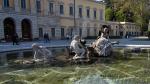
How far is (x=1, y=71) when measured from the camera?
1159 cm

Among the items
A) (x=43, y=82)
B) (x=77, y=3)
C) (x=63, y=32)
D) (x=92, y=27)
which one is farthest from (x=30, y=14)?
(x=43, y=82)

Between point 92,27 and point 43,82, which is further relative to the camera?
point 92,27

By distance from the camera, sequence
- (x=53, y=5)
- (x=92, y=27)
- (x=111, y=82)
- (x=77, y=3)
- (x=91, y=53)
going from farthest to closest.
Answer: (x=92, y=27) → (x=77, y=3) → (x=53, y=5) → (x=91, y=53) → (x=111, y=82)

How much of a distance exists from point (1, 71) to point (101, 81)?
4.73 m

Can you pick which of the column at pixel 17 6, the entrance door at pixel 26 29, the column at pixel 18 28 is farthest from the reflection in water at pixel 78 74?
the entrance door at pixel 26 29

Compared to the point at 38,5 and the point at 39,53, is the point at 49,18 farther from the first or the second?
the point at 39,53

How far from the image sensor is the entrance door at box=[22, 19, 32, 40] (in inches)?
1620

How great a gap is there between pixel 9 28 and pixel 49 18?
8728 mm

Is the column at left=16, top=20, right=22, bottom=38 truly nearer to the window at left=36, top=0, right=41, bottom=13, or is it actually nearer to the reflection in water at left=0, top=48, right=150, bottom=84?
the window at left=36, top=0, right=41, bottom=13

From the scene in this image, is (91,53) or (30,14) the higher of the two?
(30,14)

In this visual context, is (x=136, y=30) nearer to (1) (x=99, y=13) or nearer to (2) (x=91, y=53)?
(1) (x=99, y=13)

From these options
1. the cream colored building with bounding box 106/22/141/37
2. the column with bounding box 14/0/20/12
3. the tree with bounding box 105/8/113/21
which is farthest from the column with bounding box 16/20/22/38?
the tree with bounding box 105/8/113/21

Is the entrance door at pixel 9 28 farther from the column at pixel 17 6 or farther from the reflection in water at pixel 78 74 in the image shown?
the reflection in water at pixel 78 74

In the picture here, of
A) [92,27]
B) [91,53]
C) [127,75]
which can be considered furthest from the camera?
[92,27]
